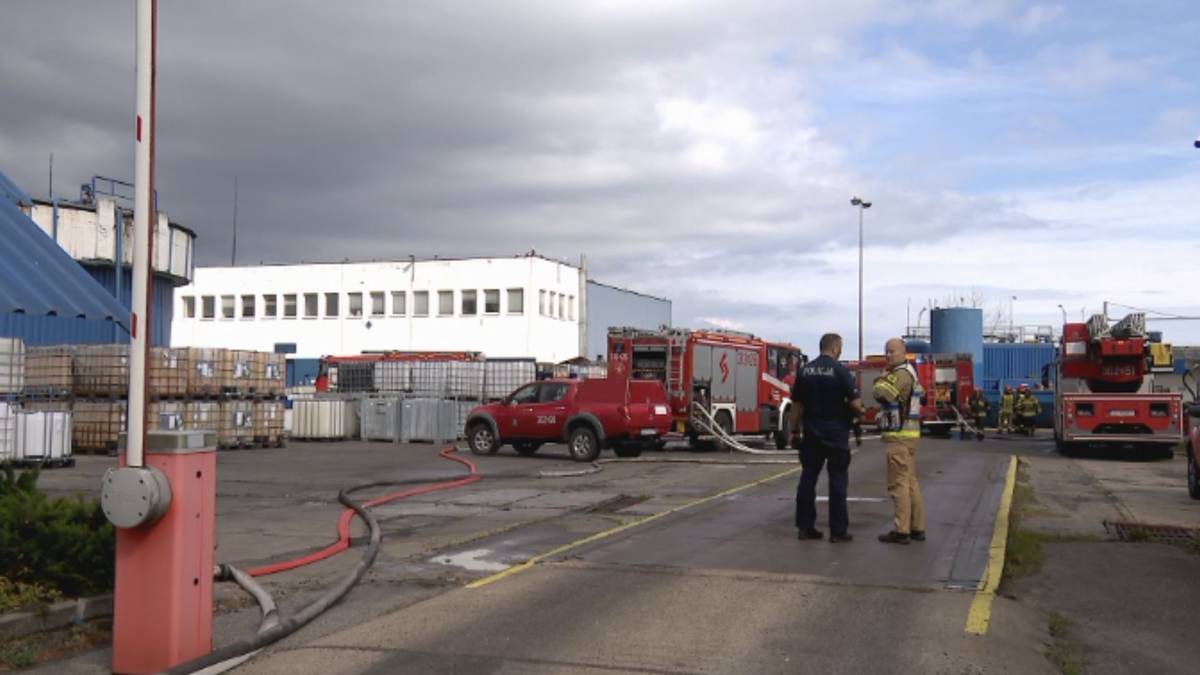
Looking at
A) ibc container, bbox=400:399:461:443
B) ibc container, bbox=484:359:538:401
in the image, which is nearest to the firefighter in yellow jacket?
ibc container, bbox=400:399:461:443

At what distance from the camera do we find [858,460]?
73.9 ft

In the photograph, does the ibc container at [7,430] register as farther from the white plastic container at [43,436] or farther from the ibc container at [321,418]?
the ibc container at [321,418]

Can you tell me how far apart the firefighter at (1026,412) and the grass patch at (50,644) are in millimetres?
34959

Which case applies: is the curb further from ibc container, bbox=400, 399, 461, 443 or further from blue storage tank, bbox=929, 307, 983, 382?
blue storage tank, bbox=929, 307, 983, 382

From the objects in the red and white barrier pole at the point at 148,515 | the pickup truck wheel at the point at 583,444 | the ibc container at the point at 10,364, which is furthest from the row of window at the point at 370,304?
the red and white barrier pole at the point at 148,515

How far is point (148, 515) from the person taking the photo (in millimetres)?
5660

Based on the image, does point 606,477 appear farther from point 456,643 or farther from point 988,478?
point 456,643

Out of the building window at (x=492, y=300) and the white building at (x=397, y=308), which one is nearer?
the white building at (x=397, y=308)

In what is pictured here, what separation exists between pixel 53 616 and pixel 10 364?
14091mm

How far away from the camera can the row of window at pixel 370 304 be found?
57594 mm

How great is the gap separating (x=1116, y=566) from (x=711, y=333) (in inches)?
707

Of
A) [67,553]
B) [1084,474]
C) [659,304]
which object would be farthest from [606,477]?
[659,304]

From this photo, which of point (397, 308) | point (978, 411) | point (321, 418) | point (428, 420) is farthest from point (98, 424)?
point (397, 308)

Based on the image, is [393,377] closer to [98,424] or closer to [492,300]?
[98,424]
